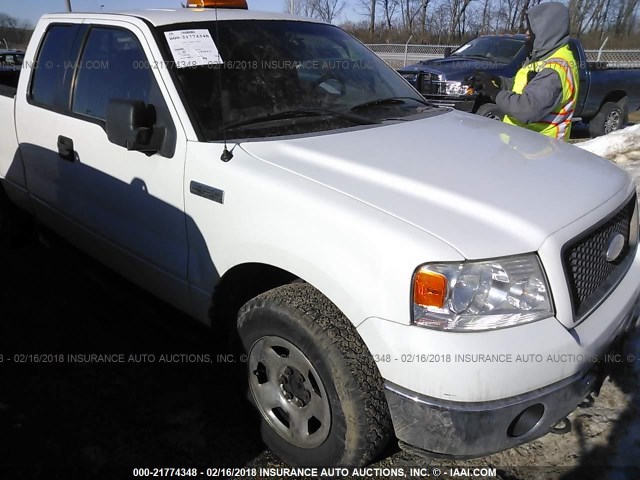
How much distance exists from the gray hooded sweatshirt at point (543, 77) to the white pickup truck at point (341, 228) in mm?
721

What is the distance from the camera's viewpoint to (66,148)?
3.34 m

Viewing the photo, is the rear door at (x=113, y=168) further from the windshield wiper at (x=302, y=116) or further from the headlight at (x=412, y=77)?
the headlight at (x=412, y=77)

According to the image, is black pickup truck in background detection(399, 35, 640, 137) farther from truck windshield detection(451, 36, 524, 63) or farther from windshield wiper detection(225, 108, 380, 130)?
windshield wiper detection(225, 108, 380, 130)

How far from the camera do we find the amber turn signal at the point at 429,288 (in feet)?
5.96

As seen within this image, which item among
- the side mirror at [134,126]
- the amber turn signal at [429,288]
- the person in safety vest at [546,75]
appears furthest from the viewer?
the person in safety vest at [546,75]

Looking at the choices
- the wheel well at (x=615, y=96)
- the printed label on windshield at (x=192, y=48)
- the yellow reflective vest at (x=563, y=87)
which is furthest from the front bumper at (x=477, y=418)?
the wheel well at (x=615, y=96)

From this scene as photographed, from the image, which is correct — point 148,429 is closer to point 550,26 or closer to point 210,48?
point 210,48

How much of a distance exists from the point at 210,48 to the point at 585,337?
222 centimetres

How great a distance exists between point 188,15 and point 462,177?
1.89 meters

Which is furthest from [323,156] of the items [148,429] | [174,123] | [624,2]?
[624,2]

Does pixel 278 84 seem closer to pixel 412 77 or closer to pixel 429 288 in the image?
pixel 429 288

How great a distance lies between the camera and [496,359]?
71.1 inches

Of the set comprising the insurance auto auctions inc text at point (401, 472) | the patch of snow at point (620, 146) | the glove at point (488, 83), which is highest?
the glove at point (488, 83)

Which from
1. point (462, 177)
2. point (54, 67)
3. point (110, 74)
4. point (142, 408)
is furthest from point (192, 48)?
point (142, 408)
